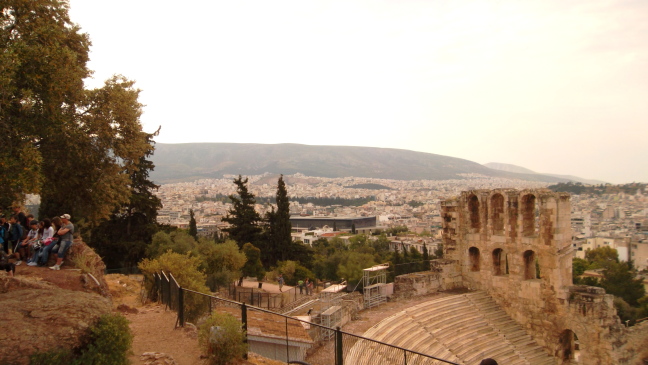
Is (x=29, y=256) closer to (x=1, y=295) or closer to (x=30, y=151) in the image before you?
(x=30, y=151)

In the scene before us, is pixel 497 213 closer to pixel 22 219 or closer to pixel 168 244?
pixel 168 244

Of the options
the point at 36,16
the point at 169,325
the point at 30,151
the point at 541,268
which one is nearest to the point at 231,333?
the point at 169,325

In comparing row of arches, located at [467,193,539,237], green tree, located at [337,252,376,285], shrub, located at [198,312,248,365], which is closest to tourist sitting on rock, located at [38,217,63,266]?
shrub, located at [198,312,248,365]

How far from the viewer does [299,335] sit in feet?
46.2

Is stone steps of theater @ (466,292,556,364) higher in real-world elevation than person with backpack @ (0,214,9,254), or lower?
lower

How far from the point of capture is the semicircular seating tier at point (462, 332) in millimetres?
17297

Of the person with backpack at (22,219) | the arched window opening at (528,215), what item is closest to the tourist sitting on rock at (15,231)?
the person with backpack at (22,219)

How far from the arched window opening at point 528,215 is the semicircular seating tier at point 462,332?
13.3 feet

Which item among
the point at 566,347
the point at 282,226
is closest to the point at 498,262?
the point at 566,347

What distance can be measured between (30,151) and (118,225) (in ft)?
67.0

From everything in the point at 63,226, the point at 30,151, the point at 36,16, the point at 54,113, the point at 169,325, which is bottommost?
the point at 169,325

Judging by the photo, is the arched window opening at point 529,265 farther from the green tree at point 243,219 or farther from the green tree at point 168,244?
the green tree at point 243,219

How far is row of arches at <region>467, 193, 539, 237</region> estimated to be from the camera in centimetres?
2227

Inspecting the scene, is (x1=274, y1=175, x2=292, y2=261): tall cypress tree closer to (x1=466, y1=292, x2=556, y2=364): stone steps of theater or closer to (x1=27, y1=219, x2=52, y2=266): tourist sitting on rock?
(x1=466, y1=292, x2=556, y2=364): stone steps of theater
